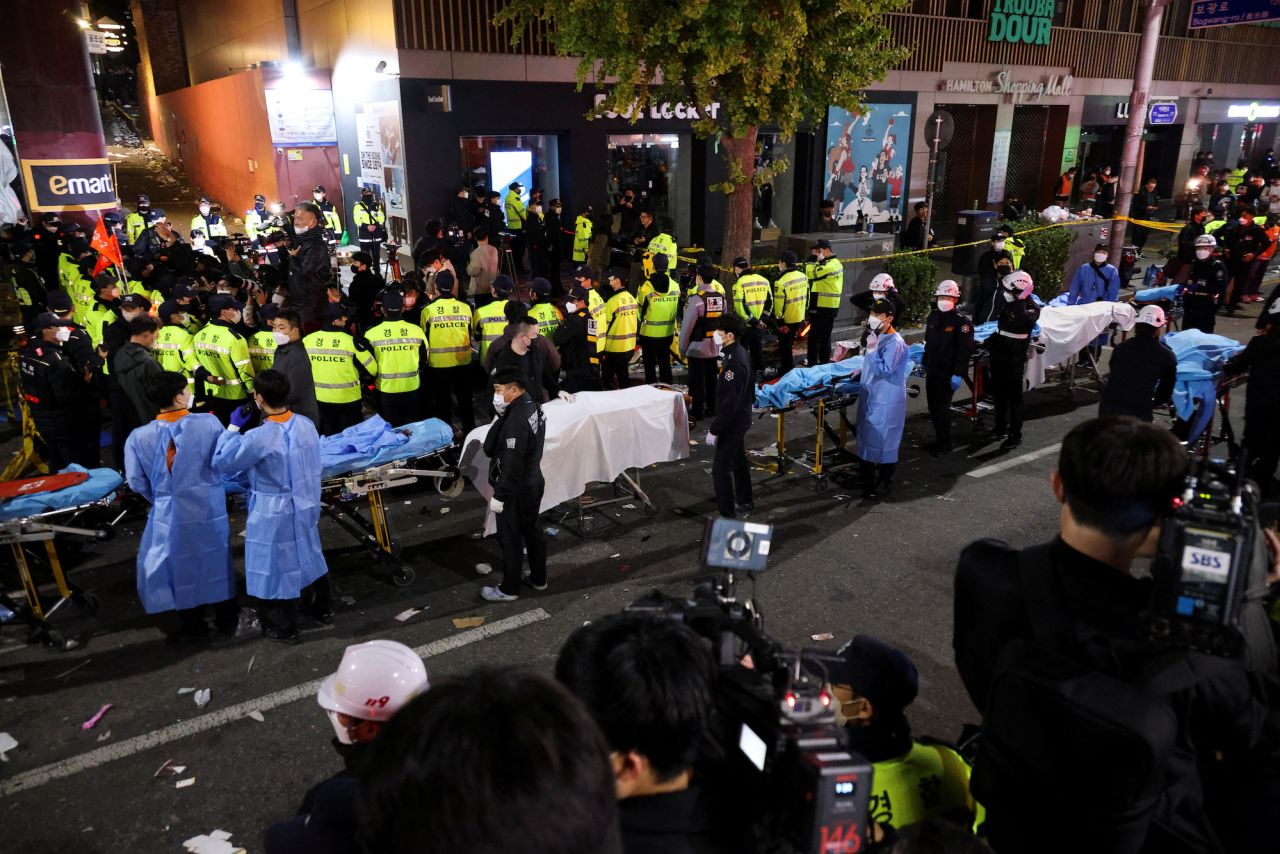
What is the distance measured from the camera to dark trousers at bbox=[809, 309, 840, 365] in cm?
1223

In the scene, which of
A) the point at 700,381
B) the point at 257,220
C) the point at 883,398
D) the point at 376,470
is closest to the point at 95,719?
the point at 376,470

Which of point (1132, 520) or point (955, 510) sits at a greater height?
point (1132, 520)

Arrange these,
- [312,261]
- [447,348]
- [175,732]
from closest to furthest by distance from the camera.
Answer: [175,732] < [447,348] < [312,261]

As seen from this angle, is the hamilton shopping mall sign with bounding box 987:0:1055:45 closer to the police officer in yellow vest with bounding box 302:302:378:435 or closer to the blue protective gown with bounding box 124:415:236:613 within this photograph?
the police officer in yellow vest with bounding box 302:302:378:435

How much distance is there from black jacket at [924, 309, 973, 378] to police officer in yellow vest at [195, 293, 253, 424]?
23.4ft

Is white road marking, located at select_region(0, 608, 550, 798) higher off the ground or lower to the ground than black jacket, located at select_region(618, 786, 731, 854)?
lower

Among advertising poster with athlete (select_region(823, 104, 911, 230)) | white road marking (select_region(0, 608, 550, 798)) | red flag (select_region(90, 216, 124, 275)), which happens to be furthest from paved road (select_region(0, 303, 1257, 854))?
advertising poster with athlete (select_region(823, 104, 911, 230))

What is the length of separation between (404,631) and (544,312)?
474 centimetres

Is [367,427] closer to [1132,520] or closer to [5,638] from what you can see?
[5,638]

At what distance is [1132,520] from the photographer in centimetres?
253

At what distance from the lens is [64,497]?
612cm

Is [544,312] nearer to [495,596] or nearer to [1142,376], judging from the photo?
[495,596]

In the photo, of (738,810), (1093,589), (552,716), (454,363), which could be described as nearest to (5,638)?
(454,363)

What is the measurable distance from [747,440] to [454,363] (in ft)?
11.5
